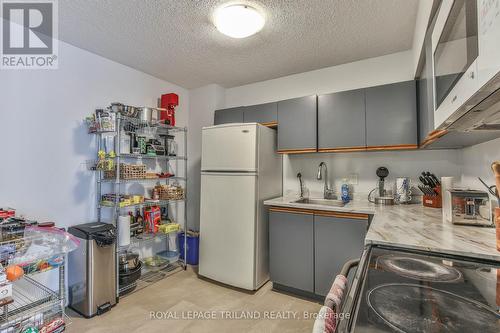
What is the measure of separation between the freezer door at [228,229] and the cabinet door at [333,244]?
2.08 feet

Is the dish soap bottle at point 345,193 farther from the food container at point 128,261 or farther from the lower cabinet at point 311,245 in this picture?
the food container at point 128,261

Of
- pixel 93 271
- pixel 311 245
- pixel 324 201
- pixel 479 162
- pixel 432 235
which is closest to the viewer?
pixel 432 235

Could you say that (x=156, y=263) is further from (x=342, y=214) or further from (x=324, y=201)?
(x=342, y=214)

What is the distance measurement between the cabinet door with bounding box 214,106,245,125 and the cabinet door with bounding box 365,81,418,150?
1463mm

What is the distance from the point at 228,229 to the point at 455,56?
2.26m

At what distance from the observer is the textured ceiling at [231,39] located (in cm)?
181

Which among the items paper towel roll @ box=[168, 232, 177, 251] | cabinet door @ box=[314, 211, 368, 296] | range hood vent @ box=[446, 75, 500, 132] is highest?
range hood vent @ box=[446, 75, 500, 132]

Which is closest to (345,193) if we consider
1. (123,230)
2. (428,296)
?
(428,296)

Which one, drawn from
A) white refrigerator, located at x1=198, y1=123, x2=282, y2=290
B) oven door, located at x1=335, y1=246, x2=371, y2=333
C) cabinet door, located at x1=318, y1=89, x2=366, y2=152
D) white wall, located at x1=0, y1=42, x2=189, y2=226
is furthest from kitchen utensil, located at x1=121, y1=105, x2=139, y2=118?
oven door, located at x1=335, y1=246, x2=371, y2=333

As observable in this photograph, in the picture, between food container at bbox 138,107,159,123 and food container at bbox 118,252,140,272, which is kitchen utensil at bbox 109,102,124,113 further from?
food container at bbox 118,252,140,272

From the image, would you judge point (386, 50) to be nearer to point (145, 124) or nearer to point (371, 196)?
point (371, 196)

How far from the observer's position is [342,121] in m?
2.43

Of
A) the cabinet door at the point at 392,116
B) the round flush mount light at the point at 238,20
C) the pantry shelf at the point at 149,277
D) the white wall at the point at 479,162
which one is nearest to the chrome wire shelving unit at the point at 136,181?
the pantry shelf at the point at 149,277

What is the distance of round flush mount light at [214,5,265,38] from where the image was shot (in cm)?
177
